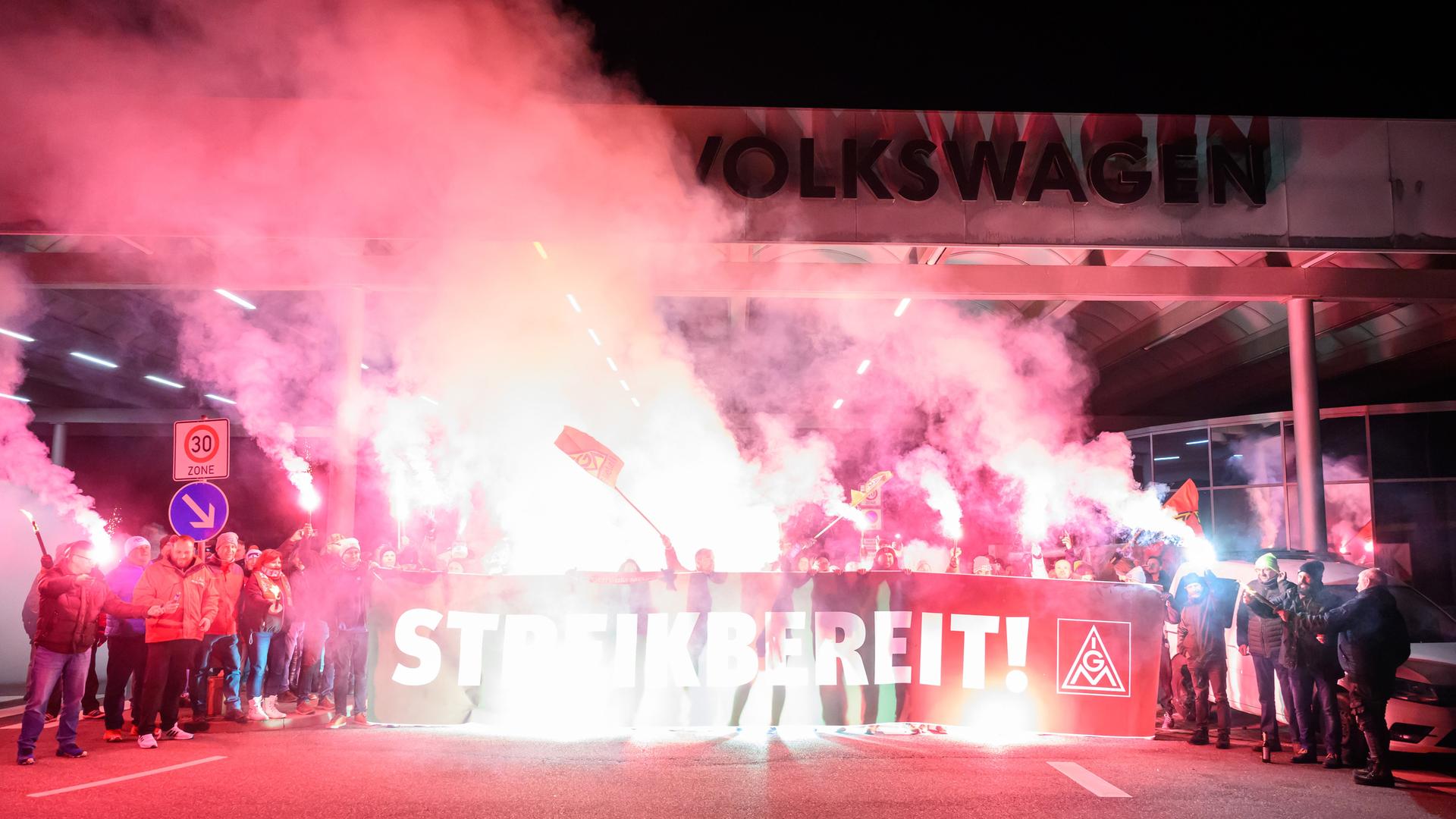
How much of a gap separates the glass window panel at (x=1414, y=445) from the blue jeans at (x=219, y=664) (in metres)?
17.8

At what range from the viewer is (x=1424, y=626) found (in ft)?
23.7

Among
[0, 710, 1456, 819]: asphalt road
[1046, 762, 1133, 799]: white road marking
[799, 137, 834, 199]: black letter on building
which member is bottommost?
[0, 710, 1456, 819]: asphalt road

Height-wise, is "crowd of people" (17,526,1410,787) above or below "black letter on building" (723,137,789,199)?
below

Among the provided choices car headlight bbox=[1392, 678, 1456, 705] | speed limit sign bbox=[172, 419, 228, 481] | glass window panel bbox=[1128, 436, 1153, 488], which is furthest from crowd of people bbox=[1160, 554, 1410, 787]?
glass window panel bbox=[1128, 436, 1153, 488]

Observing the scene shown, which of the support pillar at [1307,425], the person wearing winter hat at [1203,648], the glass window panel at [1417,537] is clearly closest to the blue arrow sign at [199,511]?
the person wearing winter hat at [1203,648]

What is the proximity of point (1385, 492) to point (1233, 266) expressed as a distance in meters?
8.43

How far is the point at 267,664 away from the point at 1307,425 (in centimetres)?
1106

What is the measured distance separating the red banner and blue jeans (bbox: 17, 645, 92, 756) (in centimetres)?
179

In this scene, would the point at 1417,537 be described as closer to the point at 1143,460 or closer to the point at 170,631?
the point at 1143,460

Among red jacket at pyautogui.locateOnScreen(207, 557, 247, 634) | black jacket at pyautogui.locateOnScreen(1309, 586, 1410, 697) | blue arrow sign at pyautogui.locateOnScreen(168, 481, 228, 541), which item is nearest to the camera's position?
black jacket at pyautogui.locateOnScreen(1309, 586, 1410, 697)

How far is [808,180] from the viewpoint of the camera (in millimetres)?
10289

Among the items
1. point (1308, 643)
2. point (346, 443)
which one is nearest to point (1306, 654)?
point (1308, 643)

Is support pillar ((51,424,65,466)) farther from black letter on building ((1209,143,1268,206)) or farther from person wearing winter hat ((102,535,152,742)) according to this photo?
black letter on building ((1209,143,1268,206))

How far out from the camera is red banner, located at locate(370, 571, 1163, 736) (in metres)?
6.67
